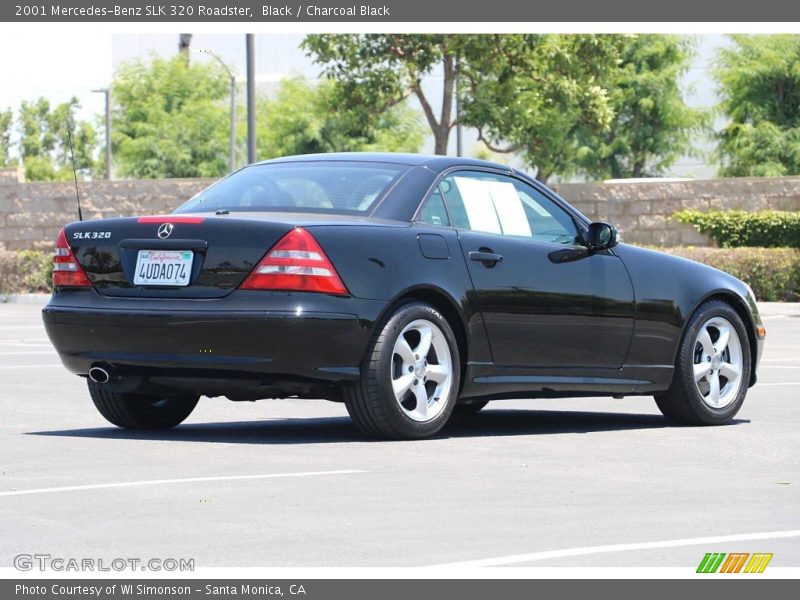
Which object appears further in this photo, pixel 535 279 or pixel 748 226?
pixel 748 226

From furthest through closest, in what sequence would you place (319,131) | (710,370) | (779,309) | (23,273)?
(319,131) → (23,273) → (779,309) → (710,370)

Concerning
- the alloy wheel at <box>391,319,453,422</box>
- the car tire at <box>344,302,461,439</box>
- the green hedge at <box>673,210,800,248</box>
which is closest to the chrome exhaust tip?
the car tire at <box>344,302,461,439</box>

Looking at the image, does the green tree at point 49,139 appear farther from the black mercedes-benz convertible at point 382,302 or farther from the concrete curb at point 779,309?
the black mercedes-benz convertible at point 382,302

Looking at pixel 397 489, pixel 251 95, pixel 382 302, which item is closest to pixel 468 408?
pixel 382 302

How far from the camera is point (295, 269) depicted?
9.32m

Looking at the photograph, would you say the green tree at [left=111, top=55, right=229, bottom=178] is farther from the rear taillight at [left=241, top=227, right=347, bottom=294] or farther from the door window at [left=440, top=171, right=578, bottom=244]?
the rear taillight at [left=241, top=227, right=347, bottom=294]

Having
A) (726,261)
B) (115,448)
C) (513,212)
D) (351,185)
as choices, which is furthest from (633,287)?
(726,261)

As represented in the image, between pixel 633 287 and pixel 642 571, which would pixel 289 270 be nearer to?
pixel 633 287

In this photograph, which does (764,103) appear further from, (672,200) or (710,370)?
(710,370)

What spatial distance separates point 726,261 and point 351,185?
21.3 metres

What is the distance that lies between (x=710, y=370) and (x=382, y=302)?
9.16 feet

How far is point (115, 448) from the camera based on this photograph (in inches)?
376

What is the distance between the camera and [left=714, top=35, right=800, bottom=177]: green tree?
55188 millimetres

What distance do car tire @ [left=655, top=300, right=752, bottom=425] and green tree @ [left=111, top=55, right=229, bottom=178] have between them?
182ft
